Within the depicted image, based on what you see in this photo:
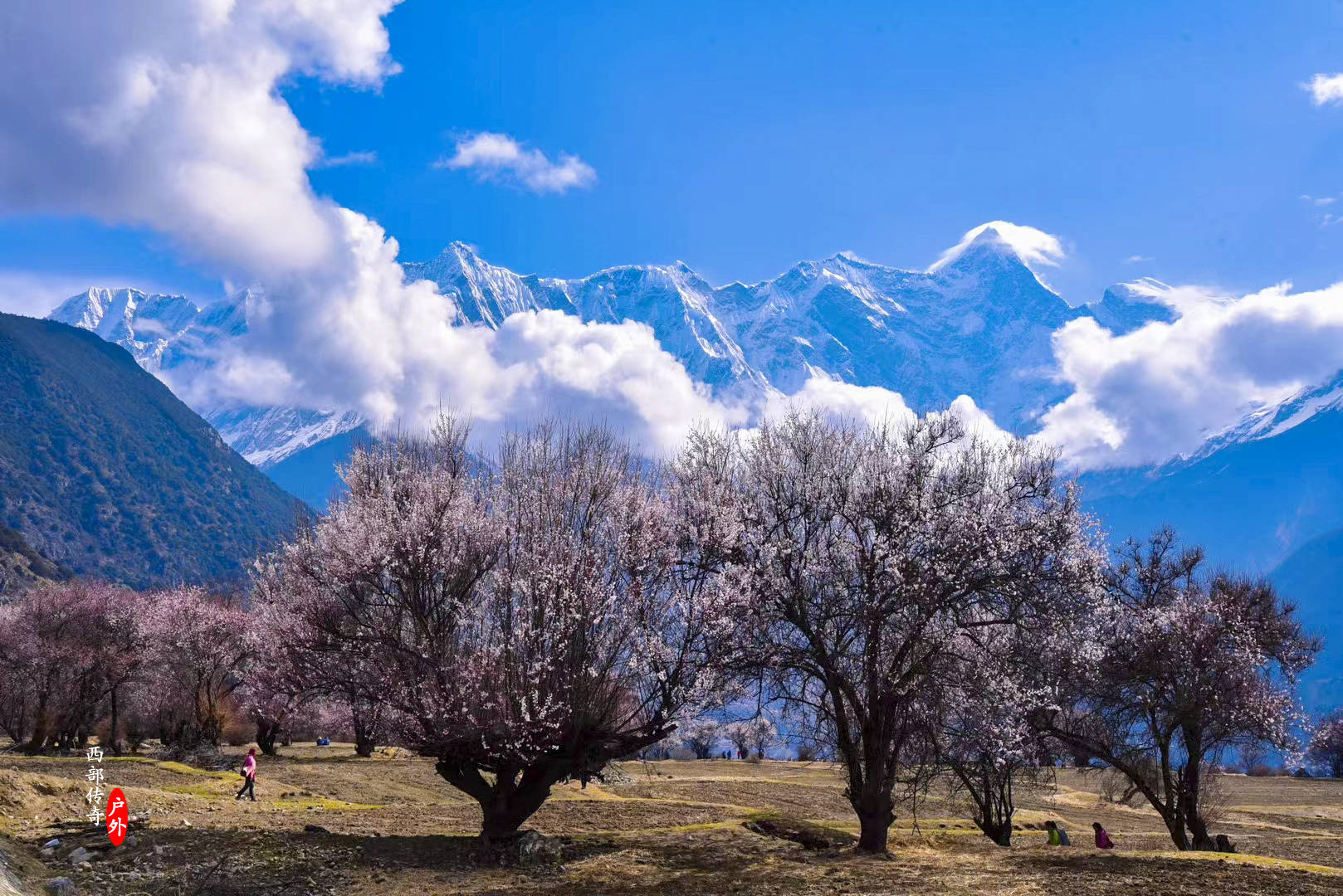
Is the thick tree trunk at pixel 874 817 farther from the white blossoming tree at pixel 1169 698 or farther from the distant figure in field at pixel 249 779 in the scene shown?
the distant figure in field at pixel 249 779

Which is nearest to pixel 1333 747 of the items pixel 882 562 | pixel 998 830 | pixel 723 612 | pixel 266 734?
pixel 998 830

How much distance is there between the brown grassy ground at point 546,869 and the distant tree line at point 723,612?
2499 millimetres

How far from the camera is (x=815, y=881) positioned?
1950 centimetres

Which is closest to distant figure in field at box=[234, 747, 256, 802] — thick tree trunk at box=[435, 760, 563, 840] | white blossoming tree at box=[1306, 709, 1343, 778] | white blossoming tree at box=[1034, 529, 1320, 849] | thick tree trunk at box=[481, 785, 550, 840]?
thick tree trunk at box=[435, 760, 563, 840]

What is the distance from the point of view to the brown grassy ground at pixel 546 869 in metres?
18.5

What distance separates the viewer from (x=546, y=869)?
21.5 meters

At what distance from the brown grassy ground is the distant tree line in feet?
8.20

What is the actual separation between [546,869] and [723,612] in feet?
25.2

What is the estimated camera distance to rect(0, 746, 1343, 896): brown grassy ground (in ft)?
60.6

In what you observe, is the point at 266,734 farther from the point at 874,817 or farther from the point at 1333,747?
the point at 1333,747

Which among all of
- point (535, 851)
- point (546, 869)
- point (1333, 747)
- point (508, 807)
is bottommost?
point (546, 869)

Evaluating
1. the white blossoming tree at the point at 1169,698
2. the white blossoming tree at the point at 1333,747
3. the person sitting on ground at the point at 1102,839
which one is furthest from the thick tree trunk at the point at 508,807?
the white blossoming tree at the point at 1333,747

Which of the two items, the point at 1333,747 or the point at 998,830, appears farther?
the point at 1333,747

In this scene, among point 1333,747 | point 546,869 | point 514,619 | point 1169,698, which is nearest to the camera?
point 514,619
